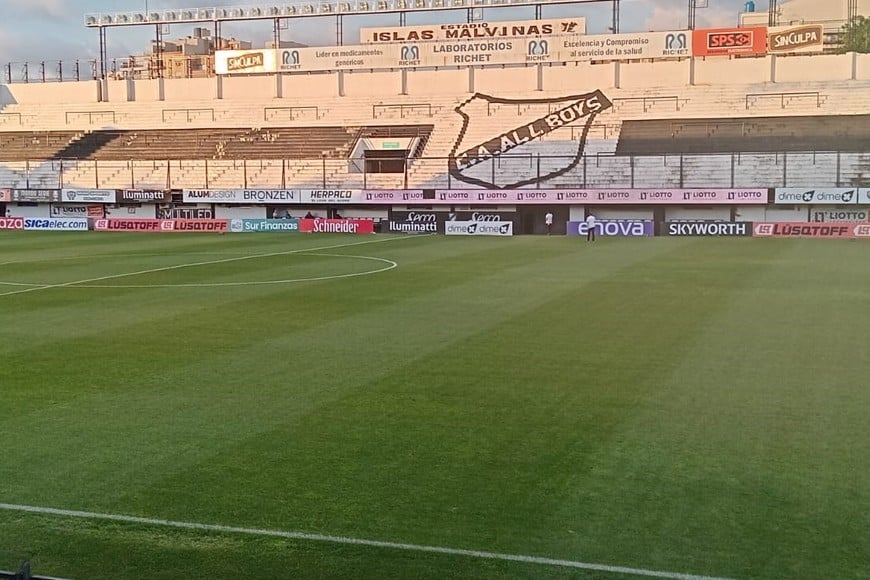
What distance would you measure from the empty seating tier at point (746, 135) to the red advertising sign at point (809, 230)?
8.47 meters

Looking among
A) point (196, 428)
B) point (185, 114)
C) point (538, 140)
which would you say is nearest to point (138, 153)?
point (185, 114)

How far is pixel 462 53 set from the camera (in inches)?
2359

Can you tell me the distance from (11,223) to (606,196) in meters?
31.2

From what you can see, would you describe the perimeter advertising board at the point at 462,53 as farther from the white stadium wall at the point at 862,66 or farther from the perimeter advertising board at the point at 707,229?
the perimeter advertising board at the point at 707,229

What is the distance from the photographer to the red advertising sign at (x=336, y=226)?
45562 millimetres

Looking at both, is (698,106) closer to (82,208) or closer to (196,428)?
(82,208)

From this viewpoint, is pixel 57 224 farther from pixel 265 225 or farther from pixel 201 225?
pixel 265 225

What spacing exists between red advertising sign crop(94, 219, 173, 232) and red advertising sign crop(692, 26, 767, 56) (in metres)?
32.6

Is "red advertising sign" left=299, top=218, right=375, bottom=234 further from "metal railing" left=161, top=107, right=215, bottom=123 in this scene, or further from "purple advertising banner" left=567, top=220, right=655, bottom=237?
"metal railing" left=161, top=107, right=215, bottom=123

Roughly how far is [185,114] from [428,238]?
30.1 metres

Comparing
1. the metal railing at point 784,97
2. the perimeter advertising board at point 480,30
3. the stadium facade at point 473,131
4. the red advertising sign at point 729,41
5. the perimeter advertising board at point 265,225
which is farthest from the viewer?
the perimeter advertising board at point 480,30

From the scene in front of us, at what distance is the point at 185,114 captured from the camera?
208 feet

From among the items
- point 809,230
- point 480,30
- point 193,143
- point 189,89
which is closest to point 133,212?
point 193,143

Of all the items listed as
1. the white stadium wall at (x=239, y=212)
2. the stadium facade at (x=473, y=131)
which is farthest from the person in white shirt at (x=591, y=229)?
the white stadium wall at (x=239, y=212)
